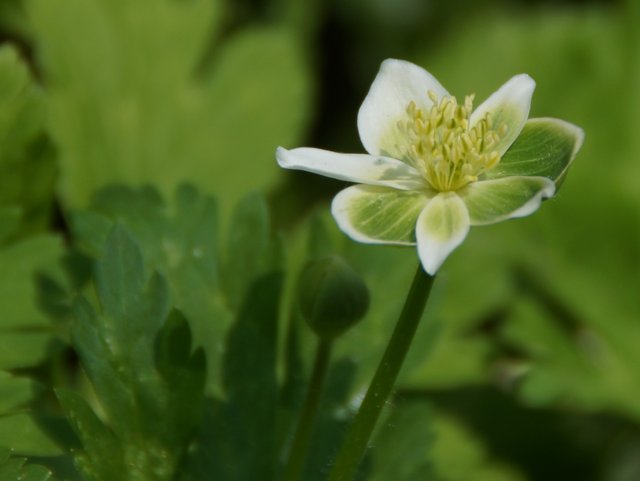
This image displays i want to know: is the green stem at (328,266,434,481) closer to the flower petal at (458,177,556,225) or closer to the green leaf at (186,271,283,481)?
the flower petal at (458,177,556,225)

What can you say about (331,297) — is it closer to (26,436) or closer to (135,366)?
(135,366)

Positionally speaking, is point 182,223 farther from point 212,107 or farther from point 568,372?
point 568,372

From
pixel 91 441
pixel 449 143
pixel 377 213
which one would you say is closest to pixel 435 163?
pixel 449 143

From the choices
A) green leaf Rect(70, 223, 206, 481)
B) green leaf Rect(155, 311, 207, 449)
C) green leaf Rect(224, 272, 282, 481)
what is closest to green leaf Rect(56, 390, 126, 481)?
green leaf Rect(70, 223, 206, 481)

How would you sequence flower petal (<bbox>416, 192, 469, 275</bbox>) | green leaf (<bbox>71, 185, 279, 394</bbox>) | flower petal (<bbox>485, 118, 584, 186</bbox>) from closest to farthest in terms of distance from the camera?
flower petal (<bbox>416, 192, 469, 275</bbox>), flower petal (<bbox>485, 118, 584, 186</bbox>), green leaf (<bbox>71, 185, 279, 394</bbox>)

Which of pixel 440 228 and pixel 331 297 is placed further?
pixel 331 297

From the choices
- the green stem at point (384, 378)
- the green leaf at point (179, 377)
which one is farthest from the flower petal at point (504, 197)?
the green leaf at point (179, 377)

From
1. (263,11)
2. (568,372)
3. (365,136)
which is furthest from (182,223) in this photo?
(263,11)

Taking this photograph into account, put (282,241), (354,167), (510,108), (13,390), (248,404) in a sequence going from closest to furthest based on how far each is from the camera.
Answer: (354,167), (510,108), (13,390), (248,404), (282,241)
